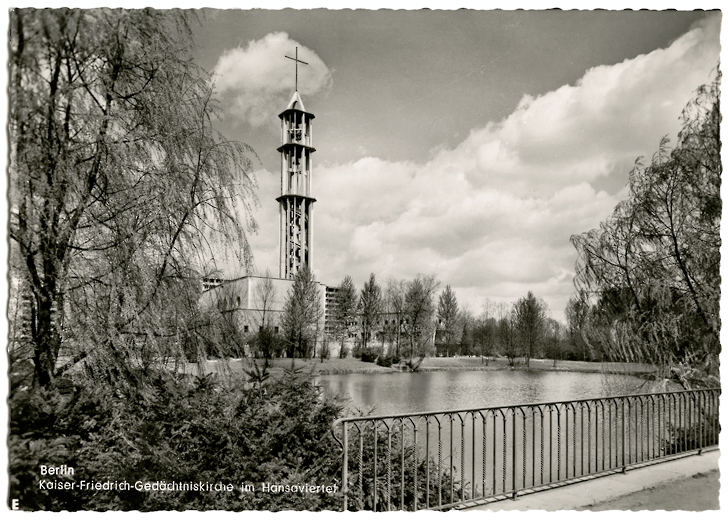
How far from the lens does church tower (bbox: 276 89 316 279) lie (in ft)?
18.8

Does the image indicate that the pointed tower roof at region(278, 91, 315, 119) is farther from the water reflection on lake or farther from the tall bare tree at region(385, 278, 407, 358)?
the tall bare tree at region(385, 278, 407, 358)

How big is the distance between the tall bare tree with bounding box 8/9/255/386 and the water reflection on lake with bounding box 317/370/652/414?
5221 millimetres

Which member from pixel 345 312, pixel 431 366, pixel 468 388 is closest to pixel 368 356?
pixel 431 366

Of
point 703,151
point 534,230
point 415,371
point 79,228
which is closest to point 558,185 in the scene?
point 534,230

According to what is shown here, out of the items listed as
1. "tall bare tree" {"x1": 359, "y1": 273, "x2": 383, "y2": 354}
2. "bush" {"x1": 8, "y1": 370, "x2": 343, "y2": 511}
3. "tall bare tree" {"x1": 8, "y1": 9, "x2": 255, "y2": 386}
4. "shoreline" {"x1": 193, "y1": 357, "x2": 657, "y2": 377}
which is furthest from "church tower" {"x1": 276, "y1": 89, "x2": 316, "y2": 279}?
"tall bare tree" {"x1": 359, "y1": 273, "x2": 383, "y2": 354}

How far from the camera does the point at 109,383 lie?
13.2 feet

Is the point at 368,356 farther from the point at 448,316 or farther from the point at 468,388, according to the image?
the point at 468,388

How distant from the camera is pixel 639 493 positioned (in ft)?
15.2

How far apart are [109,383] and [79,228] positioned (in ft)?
3.70

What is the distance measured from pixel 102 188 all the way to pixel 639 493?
192 inches

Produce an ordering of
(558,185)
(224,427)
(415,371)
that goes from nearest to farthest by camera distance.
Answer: (224,427) → (558,185) → (415,371)

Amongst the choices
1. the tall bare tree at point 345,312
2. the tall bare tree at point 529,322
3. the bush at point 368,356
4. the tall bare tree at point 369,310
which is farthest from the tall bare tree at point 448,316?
the bush at point 368,356

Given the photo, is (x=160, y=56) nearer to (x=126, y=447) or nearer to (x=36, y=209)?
(x=36, y=209)

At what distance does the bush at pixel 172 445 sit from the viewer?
3797mm
